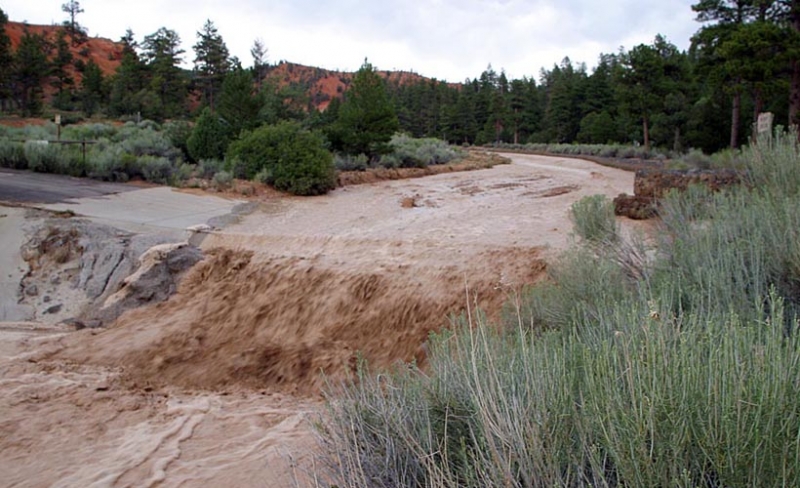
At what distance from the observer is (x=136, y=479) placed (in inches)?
160

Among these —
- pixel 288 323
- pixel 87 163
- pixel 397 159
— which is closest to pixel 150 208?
pixel 87 163

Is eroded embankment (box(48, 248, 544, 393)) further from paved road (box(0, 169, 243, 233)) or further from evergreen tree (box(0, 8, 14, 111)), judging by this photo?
evergreen tree (box(0, 8, 14, 111))

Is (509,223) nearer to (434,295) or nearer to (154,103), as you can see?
(434,295)

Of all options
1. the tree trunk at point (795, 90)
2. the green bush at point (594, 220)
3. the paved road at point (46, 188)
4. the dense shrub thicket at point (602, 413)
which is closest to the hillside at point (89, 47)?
the paved road at point (46, 188)

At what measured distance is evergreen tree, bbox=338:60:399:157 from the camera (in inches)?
854

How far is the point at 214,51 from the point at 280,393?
4943cm

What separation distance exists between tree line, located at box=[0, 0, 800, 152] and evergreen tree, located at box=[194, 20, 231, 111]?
100 millimetres

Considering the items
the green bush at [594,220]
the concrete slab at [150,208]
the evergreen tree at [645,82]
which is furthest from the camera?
the evergreen tree at [645,82]

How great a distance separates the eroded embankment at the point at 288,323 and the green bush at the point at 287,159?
22.0 feet

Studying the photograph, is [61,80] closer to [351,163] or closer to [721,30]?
[351,163]

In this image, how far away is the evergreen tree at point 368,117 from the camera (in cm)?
2170

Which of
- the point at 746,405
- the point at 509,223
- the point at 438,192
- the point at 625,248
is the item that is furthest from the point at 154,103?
the point at 746,405

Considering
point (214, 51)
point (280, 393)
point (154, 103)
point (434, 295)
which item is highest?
point (214, 51)

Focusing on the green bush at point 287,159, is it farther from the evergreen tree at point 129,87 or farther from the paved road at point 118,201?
Result: the evergreen tree at point 129,87
